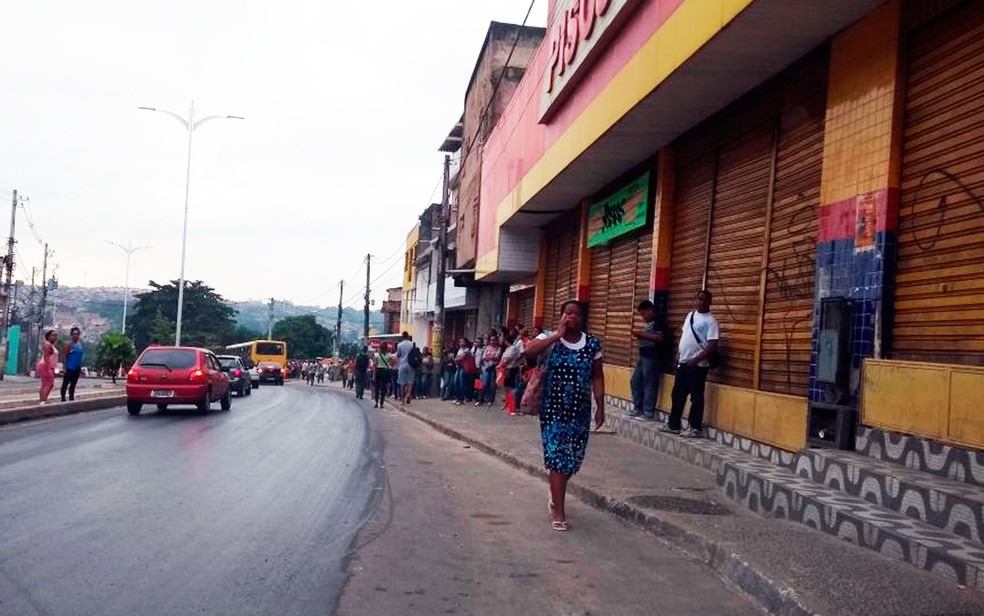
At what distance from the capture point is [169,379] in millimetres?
19172

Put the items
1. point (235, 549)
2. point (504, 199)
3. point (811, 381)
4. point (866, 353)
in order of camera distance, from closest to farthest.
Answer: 1. point (235, 549)
2. point (866, 353)
3. point (811, 381)
4. point (504, 199)

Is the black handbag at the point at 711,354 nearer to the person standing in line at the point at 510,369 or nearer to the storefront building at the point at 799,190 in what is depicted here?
the storefront building at the point at 799,190

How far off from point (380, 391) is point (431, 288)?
25.8 m

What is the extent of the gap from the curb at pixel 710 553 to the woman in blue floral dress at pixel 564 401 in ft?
2.30

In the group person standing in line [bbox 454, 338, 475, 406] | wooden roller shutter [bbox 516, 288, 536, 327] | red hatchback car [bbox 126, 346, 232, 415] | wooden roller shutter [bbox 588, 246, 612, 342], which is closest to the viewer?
wooden roller shutter [bbox 588, 246, 612, 342]

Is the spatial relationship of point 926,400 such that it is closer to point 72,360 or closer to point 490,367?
point 490,367

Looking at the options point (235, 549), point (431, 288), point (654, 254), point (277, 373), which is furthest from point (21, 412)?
point (277, 373)

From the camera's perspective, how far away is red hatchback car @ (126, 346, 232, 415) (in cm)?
1892

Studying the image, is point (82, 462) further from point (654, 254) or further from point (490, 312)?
point (490, 312)

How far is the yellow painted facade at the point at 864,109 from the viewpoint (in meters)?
8.02

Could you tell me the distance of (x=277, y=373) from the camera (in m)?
63.8

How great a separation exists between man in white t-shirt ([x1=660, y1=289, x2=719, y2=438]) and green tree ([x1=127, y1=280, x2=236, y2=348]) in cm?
7832

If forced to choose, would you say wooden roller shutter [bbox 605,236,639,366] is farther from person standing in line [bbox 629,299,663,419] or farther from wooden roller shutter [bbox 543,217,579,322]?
wooden roller shutter [bbox 543,217,579,322]

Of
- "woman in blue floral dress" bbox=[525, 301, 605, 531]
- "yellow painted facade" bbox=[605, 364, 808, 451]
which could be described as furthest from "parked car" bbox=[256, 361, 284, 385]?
"woman in blue floral dress" bbox=[525, 301, 605, 531]
